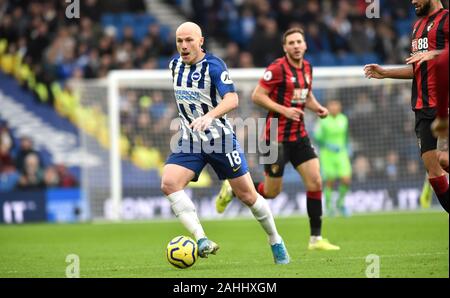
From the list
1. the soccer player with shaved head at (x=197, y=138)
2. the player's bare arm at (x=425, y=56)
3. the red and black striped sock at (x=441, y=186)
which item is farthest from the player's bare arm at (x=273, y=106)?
the player's bare arm at (x=425, y=56)

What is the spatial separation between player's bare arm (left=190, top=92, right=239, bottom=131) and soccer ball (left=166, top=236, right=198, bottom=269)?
1.05m

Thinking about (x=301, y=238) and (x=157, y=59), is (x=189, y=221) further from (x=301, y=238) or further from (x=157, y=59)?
(x=157, y=59)

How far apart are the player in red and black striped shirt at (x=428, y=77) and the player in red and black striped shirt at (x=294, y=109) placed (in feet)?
7.25

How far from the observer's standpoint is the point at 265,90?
37.2 ft

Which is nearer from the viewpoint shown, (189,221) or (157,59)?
(189,221)

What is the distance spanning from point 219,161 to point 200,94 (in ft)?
2.14

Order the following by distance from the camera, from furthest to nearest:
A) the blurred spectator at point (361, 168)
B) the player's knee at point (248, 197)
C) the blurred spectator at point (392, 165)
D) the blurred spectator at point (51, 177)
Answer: the blurred spectator at point (51, 177) → the blurred spectator at point (361, 168) → the blurred spectator at point (392, 165) → the player's knee at point (248, 197)

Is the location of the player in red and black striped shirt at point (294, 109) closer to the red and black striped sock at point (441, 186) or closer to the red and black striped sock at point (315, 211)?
the red and black striped sock at point (315, 211)

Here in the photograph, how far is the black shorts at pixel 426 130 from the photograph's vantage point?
8.86m

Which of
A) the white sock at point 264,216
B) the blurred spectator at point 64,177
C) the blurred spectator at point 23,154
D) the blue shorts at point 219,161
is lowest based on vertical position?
the blurred spectator at point 64,177

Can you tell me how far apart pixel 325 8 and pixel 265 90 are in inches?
575

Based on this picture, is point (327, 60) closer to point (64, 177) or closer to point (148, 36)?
point (148, 36)
